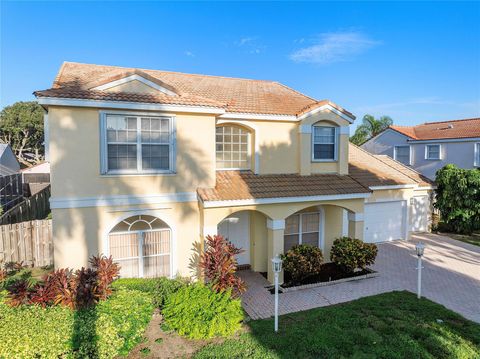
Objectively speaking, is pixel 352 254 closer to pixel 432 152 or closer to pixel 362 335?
pixel 362 335

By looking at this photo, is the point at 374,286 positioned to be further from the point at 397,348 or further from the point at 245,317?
the point at 245,317

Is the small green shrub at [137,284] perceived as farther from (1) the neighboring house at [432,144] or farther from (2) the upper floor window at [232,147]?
(1) the neighboring house at [432,144]

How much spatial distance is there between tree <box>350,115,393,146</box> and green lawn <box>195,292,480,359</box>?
129ft

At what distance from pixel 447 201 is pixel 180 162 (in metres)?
17.6

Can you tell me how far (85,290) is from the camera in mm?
8258

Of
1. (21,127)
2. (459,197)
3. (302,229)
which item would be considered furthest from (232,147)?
(21,127)

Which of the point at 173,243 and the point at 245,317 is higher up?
the point at 173,243

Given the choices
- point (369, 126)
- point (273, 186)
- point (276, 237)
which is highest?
point (369, 126)

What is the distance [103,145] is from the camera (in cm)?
→ 1036

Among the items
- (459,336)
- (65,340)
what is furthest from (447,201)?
(65,340)

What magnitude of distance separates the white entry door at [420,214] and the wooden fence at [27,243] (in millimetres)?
21339

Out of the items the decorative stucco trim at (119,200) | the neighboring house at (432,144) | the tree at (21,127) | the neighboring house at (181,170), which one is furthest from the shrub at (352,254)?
the tree at (21,127)

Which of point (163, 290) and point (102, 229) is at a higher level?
point (102, 229)

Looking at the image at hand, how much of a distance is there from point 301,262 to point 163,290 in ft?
17.1
